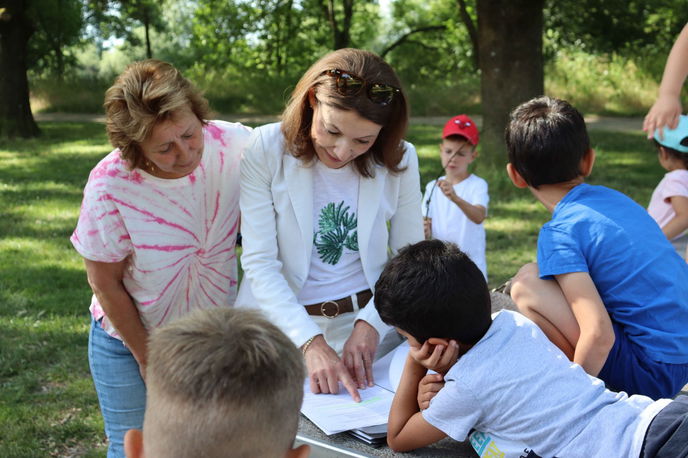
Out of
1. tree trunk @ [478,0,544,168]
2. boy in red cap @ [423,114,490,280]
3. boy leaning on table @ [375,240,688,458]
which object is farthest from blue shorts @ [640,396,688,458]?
tree trunk @ [478,0,544,168]

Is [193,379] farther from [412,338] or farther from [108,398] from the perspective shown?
[108,398]

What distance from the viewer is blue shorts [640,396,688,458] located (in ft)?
5.58

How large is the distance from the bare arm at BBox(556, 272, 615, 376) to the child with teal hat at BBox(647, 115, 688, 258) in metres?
2.72

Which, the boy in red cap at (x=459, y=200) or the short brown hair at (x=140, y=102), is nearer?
the short brown hair at (x=140, y=102)

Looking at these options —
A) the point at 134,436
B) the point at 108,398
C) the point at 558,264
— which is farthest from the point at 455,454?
the point at 108,398

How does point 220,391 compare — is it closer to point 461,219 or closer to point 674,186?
point 461,219

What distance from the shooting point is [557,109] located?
2.31 metres

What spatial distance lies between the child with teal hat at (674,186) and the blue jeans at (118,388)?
10.6 ft

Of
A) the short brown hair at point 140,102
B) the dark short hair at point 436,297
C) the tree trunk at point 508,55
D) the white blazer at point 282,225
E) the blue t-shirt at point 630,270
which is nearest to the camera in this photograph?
the dark short hair at point 436,297

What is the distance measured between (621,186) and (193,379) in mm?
7982

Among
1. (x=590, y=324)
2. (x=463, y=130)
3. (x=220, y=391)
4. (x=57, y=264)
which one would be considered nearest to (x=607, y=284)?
(x=590, y=324)

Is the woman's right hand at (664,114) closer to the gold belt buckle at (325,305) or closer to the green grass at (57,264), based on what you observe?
the gold belt buckle at (325,305)

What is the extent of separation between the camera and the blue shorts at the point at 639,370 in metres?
2.16

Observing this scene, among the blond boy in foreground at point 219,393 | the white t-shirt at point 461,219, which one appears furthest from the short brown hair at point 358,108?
the white t-shirt at point 461,219
